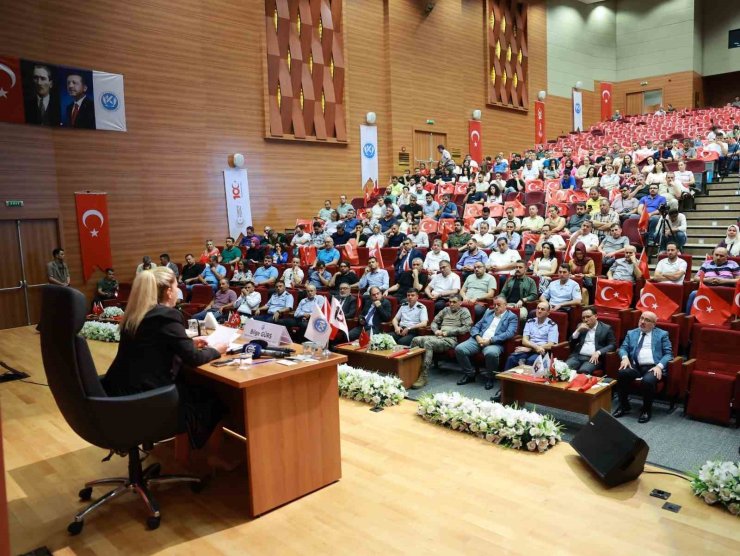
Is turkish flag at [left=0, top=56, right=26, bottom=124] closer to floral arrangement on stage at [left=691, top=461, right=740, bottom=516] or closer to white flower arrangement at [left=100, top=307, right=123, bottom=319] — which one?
white flower arrangement at [left=100, top=307, right=123, bottom=319]

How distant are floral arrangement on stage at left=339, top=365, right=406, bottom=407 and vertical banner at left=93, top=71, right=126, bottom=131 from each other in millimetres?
7383

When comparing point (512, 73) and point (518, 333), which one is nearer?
point (518, 333)

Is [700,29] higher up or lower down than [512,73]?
higher up

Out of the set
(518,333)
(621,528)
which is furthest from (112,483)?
(518,333)

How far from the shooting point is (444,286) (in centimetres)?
662

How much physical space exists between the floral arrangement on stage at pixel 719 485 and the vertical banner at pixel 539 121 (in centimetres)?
1736

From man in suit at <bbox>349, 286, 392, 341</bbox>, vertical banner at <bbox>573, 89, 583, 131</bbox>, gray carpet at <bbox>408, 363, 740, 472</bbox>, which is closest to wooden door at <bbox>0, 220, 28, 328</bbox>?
man in suit at <bbox>349, 286, 392, 341</bbox>

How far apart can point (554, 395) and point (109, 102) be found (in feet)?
29.8

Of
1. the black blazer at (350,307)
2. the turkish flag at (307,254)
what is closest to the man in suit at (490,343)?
the black blazer at (350,307)

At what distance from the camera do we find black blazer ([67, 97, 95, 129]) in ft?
30.4

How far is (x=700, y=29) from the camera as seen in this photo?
68.3ft

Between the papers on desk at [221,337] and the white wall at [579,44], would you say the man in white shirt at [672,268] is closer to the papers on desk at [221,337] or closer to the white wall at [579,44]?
the papers on desk at [221,337]

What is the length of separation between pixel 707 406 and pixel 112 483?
4073 mm

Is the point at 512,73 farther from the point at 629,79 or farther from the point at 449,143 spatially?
the point at 629,79
